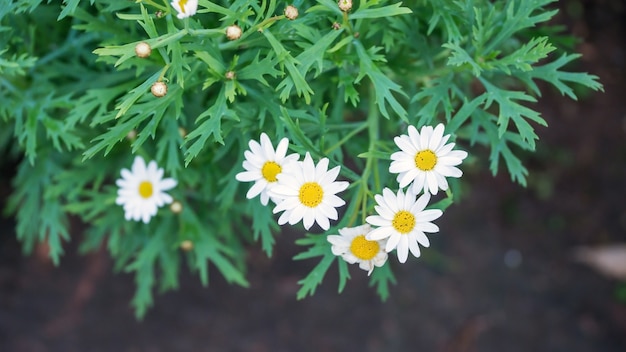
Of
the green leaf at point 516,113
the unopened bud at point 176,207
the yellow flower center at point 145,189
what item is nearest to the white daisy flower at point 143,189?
the yellow flower center at point 145,189

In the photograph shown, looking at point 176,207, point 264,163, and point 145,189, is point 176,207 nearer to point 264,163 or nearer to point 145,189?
point 145,189

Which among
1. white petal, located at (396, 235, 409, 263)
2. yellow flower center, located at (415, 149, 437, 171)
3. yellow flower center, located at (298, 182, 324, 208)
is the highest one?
yellow flower center, located at (298, 182, 324, 208)

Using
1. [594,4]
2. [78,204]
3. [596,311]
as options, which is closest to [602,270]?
[596,311]

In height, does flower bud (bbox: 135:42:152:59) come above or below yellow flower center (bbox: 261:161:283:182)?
above

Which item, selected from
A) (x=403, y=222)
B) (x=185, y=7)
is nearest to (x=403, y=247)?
(x=403, y=222)

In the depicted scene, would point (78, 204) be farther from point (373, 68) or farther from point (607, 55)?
point (607, 55)

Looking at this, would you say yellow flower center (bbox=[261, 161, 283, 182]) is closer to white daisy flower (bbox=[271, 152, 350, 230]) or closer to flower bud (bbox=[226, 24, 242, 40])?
white daisy flower (bbox=[271, 152, 350, 230])

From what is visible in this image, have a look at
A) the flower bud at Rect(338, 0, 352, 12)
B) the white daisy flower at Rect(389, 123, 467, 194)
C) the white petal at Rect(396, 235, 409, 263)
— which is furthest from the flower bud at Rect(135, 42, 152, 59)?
the white petal at Rect(396, 235, 409, 263)

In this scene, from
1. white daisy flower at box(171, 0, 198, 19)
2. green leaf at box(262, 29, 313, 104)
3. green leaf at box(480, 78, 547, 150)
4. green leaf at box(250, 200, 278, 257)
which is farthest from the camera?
green leaf at box(250, 200, 278, 257)
